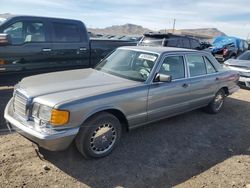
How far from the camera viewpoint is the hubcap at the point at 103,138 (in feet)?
13.1

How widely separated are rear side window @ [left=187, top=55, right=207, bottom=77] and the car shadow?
42.6 inches

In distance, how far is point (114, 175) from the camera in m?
3.76

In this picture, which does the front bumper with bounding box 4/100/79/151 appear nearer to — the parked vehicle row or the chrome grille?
the chrome grille

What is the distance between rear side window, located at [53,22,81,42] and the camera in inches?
295

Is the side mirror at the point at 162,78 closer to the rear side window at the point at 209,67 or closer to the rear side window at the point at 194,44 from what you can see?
the rear side window at the point at 209,67

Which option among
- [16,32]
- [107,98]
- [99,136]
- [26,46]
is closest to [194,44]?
[26,46]

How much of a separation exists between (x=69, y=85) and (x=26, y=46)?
11.2 feet

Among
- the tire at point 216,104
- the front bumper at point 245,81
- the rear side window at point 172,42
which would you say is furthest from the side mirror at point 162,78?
the rear side window at point 172,42

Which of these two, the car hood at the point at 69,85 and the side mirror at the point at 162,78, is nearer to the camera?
the car hood at the point at 69,85

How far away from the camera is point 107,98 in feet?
12.9

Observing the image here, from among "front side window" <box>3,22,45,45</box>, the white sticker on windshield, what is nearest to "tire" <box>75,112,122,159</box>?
the white sticker on windshield

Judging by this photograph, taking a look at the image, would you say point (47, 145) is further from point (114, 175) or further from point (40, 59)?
point (40, 59)

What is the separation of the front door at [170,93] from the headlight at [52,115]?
5.24 ft

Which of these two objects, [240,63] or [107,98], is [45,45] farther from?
[240,63]
